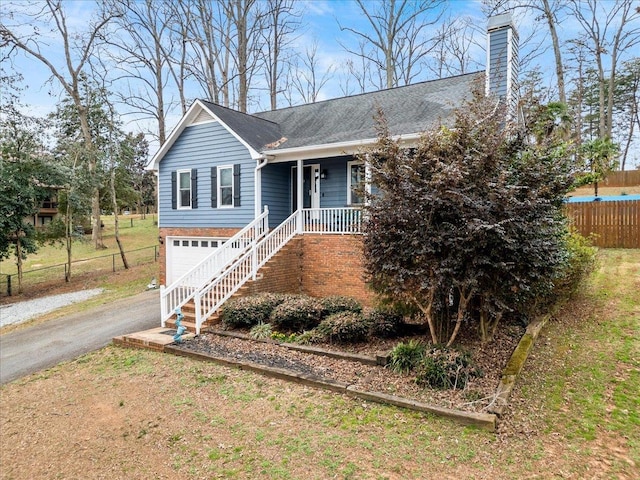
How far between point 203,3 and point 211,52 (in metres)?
2.62

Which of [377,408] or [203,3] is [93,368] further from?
[203,3]

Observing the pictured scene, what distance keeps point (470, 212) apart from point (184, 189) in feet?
37.7

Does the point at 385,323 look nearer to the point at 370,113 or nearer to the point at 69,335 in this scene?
the point at 69,335

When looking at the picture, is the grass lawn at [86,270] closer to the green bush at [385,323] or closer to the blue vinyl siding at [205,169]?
the blue vinyl siding at [205,169]

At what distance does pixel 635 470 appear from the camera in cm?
348

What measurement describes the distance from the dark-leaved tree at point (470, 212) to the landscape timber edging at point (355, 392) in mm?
1366

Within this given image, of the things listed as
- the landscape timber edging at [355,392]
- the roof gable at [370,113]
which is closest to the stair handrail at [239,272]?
the landscape timber edging at [355,392]

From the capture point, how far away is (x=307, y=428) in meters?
4.42

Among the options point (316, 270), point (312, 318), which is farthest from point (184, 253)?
point (312, 318)

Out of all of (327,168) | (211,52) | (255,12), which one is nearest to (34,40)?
(211,52)

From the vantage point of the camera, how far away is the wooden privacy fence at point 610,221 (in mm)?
12656

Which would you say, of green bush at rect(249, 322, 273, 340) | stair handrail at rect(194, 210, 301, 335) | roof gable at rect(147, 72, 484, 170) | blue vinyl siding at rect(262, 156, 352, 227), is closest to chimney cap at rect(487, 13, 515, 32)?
roof gable at rect(147, 72, 484, 170)

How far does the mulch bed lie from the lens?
4.81 metres

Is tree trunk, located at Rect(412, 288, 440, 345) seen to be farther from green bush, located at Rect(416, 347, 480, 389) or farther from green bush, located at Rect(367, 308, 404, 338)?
green bush, located at Rect(367, 308, 404, 338)
